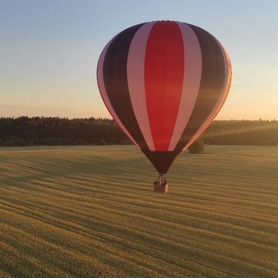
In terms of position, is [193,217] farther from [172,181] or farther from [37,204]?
[172,181]

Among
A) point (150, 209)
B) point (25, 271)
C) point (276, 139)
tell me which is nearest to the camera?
point (25, 271)

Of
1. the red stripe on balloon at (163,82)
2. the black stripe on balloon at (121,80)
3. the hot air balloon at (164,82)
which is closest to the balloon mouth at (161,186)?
the hot air balloon at (164,82)

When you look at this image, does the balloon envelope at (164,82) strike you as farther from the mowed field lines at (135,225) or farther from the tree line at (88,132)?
the tree line at (88,132)

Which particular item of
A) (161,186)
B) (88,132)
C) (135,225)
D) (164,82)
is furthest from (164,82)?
(88,132)

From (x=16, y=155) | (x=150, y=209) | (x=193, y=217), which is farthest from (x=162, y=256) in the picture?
(x=16, y=155)

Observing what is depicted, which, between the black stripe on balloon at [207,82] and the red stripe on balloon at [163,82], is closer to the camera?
the red stripe on balloon at [163,82]
